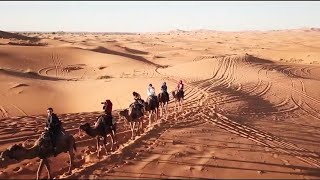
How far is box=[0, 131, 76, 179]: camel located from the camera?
1086cm

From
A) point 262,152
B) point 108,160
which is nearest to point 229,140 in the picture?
point 262,152

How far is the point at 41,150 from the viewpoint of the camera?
1141 centimetres

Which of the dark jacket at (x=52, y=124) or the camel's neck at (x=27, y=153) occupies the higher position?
the dark jacket at (x=52, y=124)

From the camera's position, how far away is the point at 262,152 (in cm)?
1437

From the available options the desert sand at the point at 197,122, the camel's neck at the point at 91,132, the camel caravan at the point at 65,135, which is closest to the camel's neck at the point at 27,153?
the camel caravan at the point at 65,135

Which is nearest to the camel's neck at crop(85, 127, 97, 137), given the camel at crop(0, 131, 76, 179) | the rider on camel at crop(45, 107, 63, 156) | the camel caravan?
the camel caravan

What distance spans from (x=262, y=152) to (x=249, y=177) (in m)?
2.72

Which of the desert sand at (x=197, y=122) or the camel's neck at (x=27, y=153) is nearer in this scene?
the camel's neck at (x=27, y=153)

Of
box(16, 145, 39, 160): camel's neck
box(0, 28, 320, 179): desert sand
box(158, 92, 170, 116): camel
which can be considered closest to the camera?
box(16, 145, 39, 160): camel's neck

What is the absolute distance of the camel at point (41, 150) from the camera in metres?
10.9

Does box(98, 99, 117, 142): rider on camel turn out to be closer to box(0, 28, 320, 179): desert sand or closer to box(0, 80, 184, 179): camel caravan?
box(0, 80, 184, 179): camel caravan

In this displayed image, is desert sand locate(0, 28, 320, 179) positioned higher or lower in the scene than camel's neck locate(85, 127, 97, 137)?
lower

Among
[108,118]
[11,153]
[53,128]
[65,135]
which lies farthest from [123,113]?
[11,153]

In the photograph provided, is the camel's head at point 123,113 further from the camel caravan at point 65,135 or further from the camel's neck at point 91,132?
the camel's neck at point 91,132
